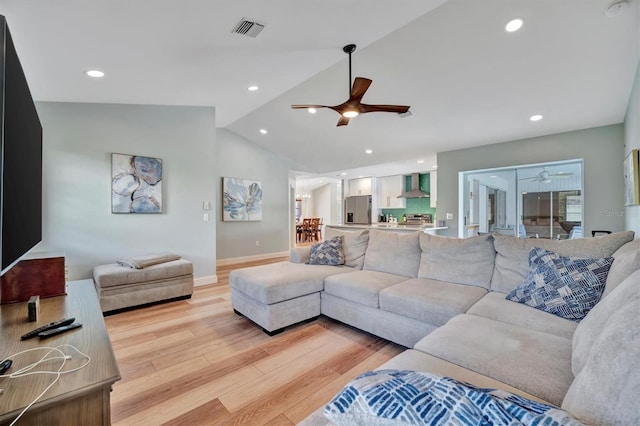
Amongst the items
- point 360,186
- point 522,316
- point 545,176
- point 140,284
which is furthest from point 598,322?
point 360,186

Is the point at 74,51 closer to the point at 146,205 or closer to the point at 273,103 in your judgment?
the point at 146,205

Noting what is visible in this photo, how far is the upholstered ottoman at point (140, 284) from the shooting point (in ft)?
10.4

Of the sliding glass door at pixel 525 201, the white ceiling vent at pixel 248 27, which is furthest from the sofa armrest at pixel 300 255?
the sliding glass door at pixel 525 201

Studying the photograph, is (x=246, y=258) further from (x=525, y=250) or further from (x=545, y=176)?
(x=545, y=176)

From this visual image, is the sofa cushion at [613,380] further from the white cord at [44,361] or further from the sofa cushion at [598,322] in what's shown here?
the white cord at [44,361]

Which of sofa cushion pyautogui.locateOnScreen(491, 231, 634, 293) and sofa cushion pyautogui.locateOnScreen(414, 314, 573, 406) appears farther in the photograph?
sofa cushion pyautogui.locateOnScreen(491, 231, 634, 293)

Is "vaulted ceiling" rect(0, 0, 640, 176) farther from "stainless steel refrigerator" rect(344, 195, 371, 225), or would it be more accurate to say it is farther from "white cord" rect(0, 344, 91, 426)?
"stainless steel refrigerator" rect(344, 195, 371, 225)

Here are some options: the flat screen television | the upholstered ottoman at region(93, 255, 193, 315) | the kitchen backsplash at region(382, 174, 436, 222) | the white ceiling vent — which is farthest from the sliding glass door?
the flat screen television

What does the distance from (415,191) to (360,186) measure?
174cm

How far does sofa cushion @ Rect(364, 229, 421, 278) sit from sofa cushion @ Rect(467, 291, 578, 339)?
873 mm

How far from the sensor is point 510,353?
135 cm

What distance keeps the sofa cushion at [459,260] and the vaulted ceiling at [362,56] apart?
1.93m

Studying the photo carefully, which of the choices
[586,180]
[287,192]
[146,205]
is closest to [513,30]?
[586,180]

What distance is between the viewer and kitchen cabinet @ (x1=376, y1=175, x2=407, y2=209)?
8.69m
